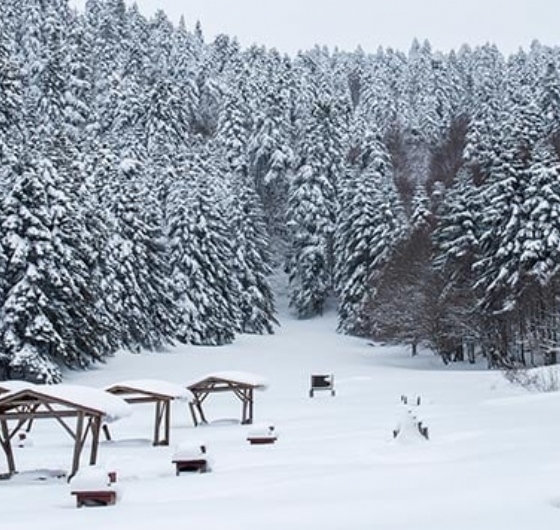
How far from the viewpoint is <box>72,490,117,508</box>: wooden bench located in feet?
38.1

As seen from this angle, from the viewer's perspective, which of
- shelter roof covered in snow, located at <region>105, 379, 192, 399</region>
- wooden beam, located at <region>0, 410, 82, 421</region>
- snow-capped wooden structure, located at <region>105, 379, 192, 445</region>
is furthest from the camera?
shelter roof covered in snow, located at <region>105, 379, 192, 399</region>

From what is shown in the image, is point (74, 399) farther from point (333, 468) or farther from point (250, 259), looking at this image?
point (250, 259)

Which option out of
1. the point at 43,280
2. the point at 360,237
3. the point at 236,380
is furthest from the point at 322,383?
the point at 360,237

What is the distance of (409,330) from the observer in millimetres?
50094

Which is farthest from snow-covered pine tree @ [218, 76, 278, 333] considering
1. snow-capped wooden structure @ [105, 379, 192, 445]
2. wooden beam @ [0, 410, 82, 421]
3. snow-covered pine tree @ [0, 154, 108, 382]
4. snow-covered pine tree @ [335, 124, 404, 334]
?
wooden beam @ [0, 410, 82, 421]

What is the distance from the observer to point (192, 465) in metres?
15.3

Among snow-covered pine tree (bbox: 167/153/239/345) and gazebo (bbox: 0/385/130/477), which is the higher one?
snow-covered pine tree (bbox: 167/153/239/345)

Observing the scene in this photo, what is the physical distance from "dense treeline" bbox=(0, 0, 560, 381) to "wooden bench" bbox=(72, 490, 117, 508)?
68.5ft

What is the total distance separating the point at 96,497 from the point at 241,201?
55.8 m

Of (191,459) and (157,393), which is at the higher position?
(157,393)

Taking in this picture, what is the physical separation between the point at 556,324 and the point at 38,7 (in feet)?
225

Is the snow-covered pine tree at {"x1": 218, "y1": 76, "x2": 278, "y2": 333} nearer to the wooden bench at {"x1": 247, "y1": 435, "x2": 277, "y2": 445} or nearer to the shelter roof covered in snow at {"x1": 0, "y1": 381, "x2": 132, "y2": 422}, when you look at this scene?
the wooden bench at {"x1": 247, "y1": 435, "x2": 277, "y2": 445}

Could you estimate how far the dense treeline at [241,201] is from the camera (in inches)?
1496

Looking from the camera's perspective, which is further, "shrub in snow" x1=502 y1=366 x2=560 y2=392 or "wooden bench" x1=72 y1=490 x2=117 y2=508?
"shrub in snow" x1=502 y1=366 x2=560 y2=392
